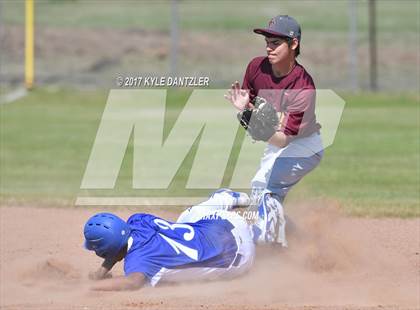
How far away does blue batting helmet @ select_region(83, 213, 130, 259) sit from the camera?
28.1 ft

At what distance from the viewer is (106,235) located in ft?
28.1

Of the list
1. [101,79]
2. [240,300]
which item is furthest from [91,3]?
[240,300]

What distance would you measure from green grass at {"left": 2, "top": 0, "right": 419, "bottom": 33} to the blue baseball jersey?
929 inches

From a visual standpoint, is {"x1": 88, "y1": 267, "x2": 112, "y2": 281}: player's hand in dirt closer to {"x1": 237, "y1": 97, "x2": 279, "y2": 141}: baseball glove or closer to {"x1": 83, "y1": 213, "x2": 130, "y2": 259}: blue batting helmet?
{"x1": 83, "y1": 213, "x2": 130, "y2": 259}: blue batting helmet

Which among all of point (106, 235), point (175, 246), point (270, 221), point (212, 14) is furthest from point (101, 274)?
point (212, 14)

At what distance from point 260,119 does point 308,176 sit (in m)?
7.30

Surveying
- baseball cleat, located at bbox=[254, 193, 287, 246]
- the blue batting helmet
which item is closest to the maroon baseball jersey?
baseball cleat, located at bbox=[254, 193, 287, 246]

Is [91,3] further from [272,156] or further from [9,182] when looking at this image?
[272,156]

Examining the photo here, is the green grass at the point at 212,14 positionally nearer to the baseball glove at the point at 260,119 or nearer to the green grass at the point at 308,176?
the green grass at the point at 308,176

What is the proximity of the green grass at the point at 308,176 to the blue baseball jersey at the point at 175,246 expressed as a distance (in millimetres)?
3914

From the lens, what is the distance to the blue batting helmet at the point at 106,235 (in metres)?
8.56

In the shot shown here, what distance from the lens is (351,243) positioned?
1073cm

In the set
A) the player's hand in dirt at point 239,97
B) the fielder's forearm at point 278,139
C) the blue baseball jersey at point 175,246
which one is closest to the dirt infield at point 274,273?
the blue baseball jersey at point 175,246

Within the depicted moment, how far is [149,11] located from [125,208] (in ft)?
80.3
